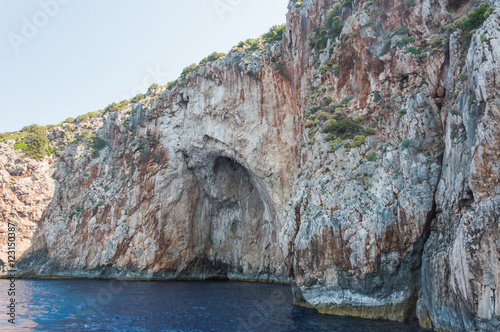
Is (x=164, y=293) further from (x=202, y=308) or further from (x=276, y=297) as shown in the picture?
(x=276, y=297)

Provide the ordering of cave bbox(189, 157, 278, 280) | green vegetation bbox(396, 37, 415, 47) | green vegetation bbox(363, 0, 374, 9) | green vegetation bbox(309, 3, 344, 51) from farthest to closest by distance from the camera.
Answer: cave bbox(189, 157, 278, 280), green vegetation bbox(309, 3, 344, 51), green vegetation bbox(363, 0, 374, 9), green vegetation bbox(396, 37, 415, 47)

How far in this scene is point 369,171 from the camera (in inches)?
851

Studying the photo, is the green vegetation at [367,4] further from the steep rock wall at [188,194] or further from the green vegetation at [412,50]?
the steep rock wall at [188,194]

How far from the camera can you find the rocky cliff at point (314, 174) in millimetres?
15359

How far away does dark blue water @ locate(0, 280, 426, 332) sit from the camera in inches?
718

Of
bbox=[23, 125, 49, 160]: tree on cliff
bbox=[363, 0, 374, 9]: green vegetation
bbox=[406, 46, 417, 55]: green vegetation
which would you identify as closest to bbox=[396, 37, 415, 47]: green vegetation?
A: bbox=[406, 46, 417, 55]: green vegetation

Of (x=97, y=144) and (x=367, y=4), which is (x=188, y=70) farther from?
(x=367, y=4)

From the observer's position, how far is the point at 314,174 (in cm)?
2523

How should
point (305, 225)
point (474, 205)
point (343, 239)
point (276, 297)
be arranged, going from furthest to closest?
point (276, 297) < point (305, 225) < point (343, 239) < point (474, 205)

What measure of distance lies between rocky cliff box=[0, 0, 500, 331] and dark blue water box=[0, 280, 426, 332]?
8.35 feet

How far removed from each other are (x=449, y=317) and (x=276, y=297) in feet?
51.8

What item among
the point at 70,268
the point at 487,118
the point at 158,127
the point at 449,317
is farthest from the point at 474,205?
the point at 70,268

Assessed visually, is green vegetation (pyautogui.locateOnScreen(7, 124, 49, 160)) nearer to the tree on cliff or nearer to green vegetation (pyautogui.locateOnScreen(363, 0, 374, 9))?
the tree on cliff

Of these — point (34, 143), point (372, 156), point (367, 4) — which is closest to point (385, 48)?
point (367, 4)
